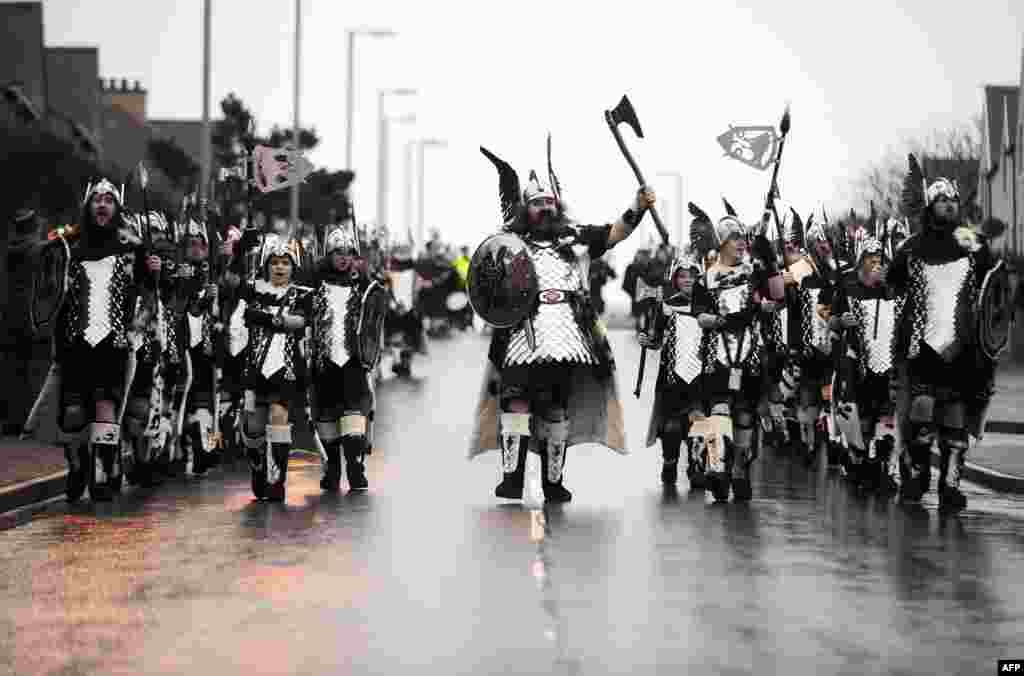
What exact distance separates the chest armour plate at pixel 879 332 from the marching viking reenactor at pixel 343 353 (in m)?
3.49

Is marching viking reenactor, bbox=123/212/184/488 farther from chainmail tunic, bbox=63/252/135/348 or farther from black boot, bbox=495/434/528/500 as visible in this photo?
black boot, bbox=495/434/528/500

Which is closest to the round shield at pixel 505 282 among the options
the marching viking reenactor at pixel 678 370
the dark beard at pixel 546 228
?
the dark beard at pixel 546 228

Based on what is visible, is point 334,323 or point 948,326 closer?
point 948,326

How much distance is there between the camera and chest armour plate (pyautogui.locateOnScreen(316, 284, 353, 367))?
1612cm

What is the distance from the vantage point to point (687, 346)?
52.7ft

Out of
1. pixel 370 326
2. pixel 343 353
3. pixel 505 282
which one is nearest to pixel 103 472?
pixel 343 353

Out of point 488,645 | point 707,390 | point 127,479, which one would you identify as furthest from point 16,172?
point 488,645

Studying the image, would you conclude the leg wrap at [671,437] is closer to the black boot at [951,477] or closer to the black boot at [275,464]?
the black boot at [951,477]

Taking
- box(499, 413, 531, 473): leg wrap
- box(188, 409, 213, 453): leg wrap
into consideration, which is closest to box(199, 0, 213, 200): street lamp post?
box(188, 409, 213, 453): leg wrap

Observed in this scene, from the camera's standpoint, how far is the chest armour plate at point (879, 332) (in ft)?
55.9

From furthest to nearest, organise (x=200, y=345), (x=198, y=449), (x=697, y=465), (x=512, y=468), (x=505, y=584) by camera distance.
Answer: (x=200, y=345) → (x=198, y=449) → (x=697, y=465) → (x=512, y=468) → (x=505, y=584)

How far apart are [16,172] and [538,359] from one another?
25.8 meters

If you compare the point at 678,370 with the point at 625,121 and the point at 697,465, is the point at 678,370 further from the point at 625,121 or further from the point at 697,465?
the point at 625,121

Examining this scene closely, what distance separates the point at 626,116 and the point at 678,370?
1.72 meters
